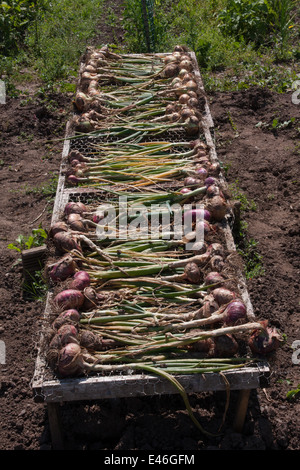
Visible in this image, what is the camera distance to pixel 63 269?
10.6 feet

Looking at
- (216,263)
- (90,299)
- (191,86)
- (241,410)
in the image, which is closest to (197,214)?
(216,263)

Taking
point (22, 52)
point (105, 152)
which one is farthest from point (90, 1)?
point (105, 152)

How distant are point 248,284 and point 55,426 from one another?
186 cm

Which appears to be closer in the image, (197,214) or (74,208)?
(197,214)

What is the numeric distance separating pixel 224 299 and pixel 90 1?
7953mm

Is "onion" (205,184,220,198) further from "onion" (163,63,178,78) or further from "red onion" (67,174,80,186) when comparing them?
"onion" (163,63,178,78)

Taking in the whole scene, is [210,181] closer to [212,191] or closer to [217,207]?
[212,191]

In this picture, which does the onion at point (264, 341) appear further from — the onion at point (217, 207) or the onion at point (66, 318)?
Result: the onion at point (217, 207)

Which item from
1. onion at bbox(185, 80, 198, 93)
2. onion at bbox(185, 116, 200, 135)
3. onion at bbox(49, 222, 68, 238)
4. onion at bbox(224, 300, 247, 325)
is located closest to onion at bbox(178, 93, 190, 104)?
onion at bbox(185, 80, 198, 93)

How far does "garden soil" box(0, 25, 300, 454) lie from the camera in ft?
9.75

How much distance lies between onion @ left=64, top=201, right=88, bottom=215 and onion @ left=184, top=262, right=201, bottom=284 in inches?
40.8

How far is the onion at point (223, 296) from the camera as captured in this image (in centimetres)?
294

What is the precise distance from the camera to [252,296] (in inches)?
153

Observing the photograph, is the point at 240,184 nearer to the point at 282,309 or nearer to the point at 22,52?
the point at 282,309
